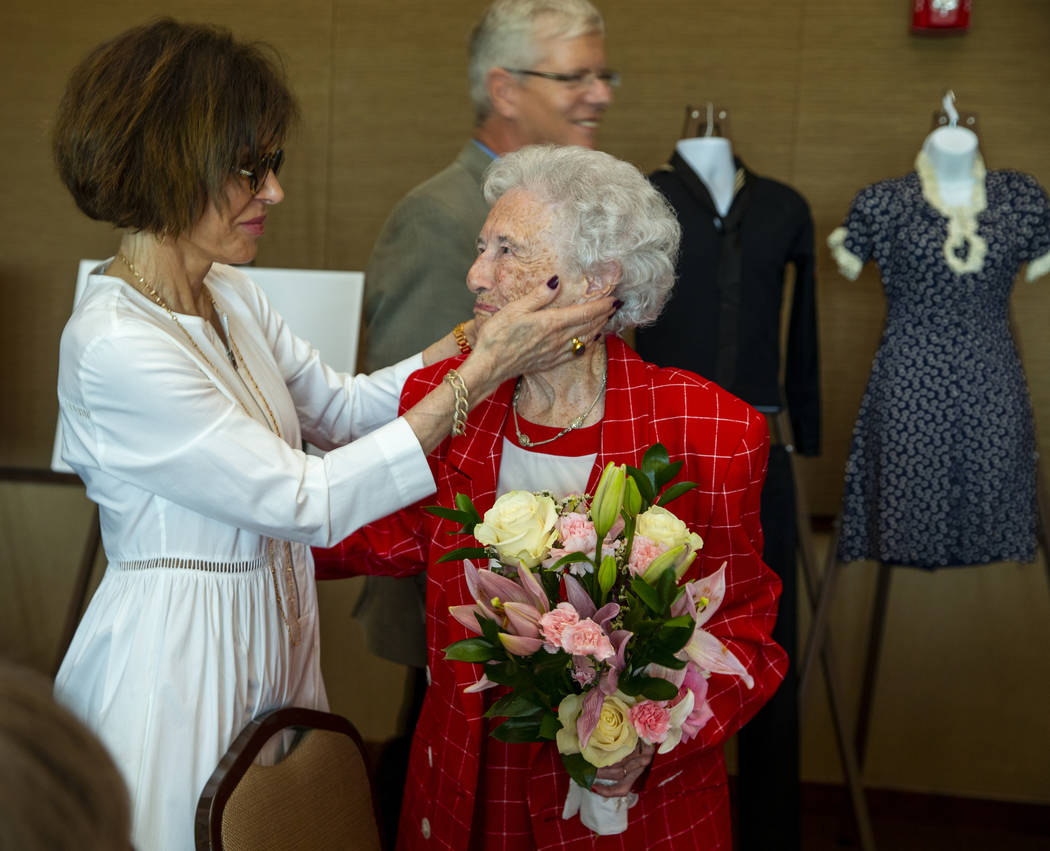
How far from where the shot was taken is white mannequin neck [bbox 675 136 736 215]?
121 inches

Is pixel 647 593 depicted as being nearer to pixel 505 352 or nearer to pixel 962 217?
pixel 505 352

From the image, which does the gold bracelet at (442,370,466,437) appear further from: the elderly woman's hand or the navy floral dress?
the navy floral dress

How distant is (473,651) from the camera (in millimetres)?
1446

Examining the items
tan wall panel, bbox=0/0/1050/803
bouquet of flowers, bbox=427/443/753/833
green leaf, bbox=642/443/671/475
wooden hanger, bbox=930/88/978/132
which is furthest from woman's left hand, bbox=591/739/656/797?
tan wall panel, bbox=0/0/1050/803

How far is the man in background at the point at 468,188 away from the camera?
8.67 feet

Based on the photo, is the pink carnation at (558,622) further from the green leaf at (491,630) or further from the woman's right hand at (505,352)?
the woman's right hand at (505,352)

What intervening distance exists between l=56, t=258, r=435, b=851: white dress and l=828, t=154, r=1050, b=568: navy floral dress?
188cm

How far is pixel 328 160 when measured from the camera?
4137mm

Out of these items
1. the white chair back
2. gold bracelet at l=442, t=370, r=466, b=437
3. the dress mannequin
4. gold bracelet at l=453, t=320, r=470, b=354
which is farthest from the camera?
the white chair back

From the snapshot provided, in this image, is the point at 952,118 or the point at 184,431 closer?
the point at 184,431

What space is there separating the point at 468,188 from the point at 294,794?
1587 millimetres

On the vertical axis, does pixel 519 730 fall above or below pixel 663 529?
below

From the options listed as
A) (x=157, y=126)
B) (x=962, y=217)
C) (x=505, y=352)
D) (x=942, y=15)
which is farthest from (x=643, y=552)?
(x=942, y=15)

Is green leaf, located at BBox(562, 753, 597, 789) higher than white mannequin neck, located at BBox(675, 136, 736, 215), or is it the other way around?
white mannequin neck, located at BBox(675, 136, 736, 215)
